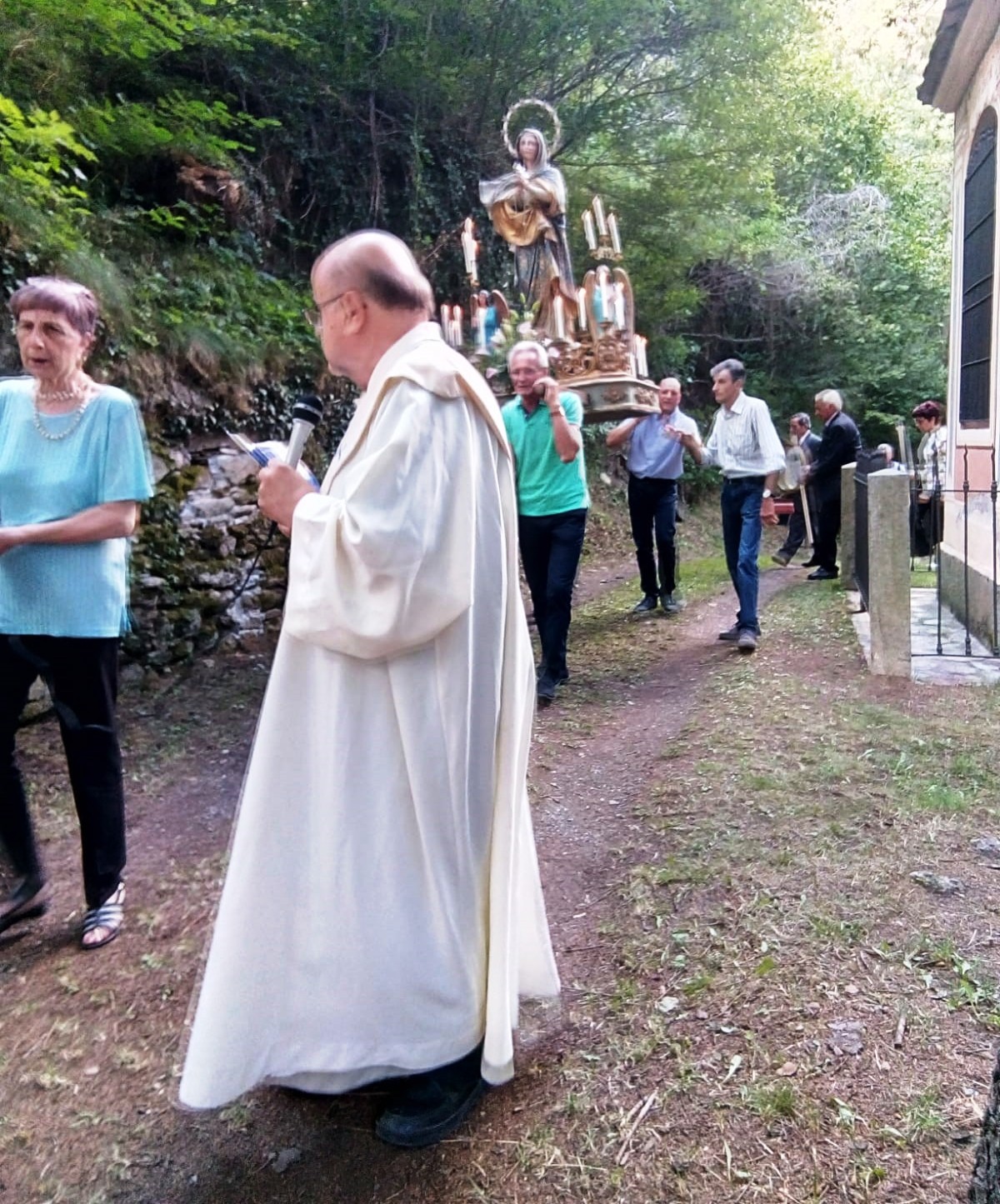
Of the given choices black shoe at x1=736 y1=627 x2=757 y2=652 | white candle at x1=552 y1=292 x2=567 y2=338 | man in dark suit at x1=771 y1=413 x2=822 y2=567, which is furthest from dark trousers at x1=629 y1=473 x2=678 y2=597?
man in dark suit at x1=771 y1=413 x2=822 y2=567

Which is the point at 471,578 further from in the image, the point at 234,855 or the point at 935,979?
the point at 935,979

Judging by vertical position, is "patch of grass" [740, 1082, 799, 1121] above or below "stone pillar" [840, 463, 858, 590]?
below

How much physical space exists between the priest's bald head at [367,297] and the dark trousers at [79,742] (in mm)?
1459

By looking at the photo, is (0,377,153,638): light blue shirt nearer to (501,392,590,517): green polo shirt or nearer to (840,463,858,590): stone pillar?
(501,392,590,517): green polo shirt

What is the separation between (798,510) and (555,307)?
4.54 m

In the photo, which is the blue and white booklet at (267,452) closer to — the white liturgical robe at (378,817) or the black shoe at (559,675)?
the white liturgical robe at (378,817)

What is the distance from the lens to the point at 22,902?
3.18 meters

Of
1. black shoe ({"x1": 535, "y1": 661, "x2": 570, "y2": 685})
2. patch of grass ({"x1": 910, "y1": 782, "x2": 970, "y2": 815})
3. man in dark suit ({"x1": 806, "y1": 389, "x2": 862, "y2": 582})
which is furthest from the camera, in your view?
man in dark suit ({"x1": 806, "y1": 389, "x2": 862, "y2": 582})

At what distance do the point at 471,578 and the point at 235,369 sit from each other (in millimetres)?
5780

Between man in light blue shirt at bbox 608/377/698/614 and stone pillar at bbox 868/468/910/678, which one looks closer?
stone pillar at bbox 868/468/910/678

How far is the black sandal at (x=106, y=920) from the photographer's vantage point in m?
3.12

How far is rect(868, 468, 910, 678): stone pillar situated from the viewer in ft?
→ 18.4

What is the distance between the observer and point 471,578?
202 centimetres

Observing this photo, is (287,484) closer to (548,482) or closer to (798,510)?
(548,482)
